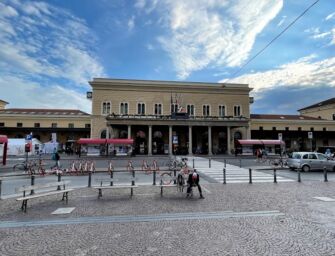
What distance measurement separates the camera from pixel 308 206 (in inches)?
355

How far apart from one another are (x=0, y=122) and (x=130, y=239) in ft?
205

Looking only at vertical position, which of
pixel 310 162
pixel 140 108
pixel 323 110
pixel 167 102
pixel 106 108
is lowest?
pixel 310 162

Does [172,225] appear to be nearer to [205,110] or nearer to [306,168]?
[306,168]

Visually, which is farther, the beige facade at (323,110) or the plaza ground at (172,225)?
the beige facade at (323,110)

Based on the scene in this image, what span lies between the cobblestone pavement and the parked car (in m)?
10.9

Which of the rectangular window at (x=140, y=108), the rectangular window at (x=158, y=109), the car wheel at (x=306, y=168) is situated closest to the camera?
the car wheel at (x=306, y=168)

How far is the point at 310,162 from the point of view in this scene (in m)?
20.9

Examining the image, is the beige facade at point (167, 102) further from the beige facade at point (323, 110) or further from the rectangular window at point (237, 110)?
the beige facade at point (323, 110)

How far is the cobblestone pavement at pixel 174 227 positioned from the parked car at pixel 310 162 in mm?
10857

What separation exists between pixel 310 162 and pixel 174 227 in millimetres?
18217

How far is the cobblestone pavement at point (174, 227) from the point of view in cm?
536

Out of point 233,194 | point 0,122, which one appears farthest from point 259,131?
point 0,122

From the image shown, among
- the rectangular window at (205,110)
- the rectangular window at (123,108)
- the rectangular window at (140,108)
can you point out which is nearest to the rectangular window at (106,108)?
the rectangular window at (123,108)


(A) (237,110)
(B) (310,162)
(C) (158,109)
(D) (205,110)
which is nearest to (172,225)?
(B) (310,162)
